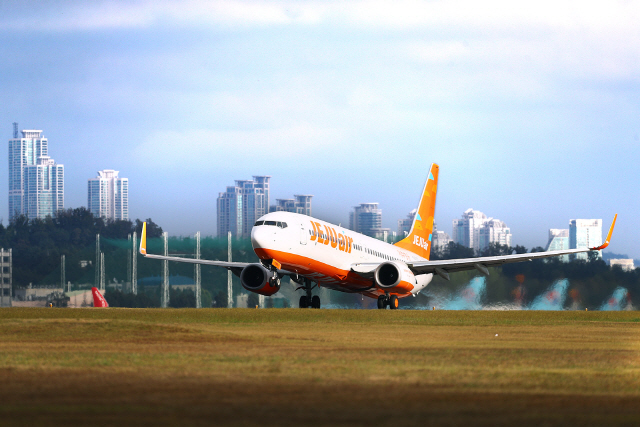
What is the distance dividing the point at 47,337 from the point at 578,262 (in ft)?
157

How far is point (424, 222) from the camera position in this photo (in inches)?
2184

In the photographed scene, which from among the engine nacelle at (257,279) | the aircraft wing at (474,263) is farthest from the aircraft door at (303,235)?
the aircraft wing at (474,263)

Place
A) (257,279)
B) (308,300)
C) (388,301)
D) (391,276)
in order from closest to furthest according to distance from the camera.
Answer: (257,279), (391,276), (308,300), (388,301)

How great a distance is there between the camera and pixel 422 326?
81.5ft

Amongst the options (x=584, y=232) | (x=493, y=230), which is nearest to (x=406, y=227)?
(x=584, y=232)

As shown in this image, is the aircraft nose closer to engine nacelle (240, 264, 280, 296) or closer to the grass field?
engine nacelle (240, 264, 280, 296)

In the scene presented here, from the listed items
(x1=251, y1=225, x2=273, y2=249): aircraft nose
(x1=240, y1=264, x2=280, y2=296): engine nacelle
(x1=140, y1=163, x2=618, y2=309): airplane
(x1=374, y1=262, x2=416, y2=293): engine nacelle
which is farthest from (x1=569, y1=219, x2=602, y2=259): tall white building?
(x1=251, y1=225, x2=273, y2=249): aircraft nose

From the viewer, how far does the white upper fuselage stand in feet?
119

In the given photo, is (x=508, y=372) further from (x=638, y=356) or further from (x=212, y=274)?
(x=212, y=274)

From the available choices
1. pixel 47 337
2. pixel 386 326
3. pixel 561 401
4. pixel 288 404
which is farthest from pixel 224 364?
pixel 386 326

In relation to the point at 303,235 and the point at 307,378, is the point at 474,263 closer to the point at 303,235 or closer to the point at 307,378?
the point at 303,235

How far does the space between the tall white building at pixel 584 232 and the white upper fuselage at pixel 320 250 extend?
280 ft

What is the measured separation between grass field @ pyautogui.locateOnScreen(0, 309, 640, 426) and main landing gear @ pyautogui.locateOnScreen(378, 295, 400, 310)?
2279 centimetres

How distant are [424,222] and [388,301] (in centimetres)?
1285
